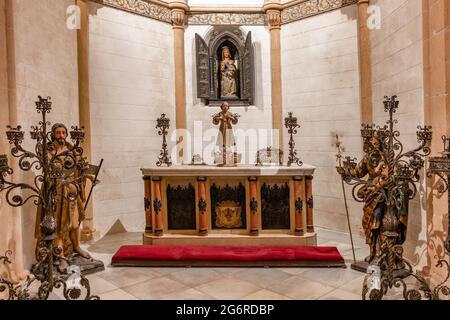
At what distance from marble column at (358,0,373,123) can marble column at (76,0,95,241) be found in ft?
17.1

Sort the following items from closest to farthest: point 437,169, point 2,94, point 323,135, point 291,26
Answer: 1. point 437,169
2. point 2,94
3. point 323,135
4. point 291,26

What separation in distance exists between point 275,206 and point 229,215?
0.79 meters

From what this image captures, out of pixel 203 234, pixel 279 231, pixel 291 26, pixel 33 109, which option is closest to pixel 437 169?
pixel 279 231

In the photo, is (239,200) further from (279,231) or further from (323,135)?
(323,135)

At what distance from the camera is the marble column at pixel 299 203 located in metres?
6.06

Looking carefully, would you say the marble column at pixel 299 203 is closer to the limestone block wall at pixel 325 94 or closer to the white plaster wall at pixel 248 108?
the limestone block wall at pixel 325 94

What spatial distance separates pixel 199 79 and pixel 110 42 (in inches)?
84.6

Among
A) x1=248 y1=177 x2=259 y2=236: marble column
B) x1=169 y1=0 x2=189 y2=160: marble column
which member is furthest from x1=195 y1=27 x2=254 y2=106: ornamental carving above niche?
x1=248 y1=177 x2=259 y2=236: marble column

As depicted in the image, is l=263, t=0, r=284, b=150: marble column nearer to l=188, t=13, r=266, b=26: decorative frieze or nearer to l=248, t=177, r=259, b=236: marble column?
l=188, t=13, r=266, b=26: decorative frieze

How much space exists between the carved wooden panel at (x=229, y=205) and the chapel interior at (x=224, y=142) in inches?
0.9

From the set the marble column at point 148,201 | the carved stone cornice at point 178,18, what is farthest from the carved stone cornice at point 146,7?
the marble column at point 148,201

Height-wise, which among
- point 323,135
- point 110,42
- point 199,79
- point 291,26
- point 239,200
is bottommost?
point 239,200

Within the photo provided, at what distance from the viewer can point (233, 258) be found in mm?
5371

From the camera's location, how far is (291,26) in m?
8.44
